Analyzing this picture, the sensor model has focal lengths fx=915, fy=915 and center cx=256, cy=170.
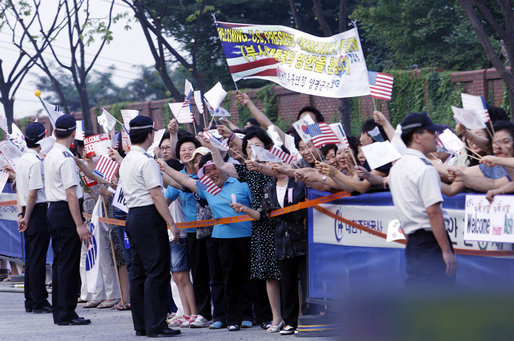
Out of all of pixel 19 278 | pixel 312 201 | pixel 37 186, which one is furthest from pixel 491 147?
pixel 19 278

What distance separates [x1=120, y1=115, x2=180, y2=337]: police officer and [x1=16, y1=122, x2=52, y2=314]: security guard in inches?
101

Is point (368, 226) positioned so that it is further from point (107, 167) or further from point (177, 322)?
point (107, 167)

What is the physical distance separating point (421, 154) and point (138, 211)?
135 inches

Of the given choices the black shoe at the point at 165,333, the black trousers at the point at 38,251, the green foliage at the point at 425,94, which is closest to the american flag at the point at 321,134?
the black shoe at the point at 165,333

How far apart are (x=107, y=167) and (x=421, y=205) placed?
480 centimetres

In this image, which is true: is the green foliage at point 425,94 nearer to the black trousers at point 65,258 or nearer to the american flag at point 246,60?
the american flag at point 246,60

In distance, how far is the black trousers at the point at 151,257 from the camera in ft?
29.8

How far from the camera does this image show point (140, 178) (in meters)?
9.09

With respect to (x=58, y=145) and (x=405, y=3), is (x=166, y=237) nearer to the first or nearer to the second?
(x=58, y=145)

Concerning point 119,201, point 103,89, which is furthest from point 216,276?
point 103,89

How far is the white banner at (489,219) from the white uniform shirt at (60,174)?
4828 mm

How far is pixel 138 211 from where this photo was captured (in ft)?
29.9

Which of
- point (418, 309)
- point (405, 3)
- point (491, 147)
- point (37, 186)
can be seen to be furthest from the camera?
point (405, 3)

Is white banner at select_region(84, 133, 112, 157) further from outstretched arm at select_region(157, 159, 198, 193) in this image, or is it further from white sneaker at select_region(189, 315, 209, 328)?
white sneaker at select_region(189, 315, 209, 328)
